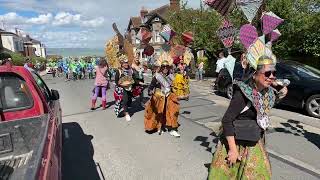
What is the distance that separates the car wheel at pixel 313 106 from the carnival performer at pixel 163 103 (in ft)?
12.8

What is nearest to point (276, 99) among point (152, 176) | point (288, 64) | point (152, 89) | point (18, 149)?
point (152, 176)

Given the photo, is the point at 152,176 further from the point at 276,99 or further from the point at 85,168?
the point at 276,99

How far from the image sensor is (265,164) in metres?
3.26

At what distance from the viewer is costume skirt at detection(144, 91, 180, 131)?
22.9ft

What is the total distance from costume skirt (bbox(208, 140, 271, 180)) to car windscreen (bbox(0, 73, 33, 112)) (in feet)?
8.54

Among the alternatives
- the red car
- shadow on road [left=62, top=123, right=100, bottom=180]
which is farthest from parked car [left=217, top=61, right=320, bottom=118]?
the red car

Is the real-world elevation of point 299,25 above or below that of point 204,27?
below

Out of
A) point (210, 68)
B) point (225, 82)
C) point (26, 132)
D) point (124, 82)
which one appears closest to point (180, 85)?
point (124, 82)

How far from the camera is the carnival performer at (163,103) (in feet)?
22.6

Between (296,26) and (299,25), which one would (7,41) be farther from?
(299,25)

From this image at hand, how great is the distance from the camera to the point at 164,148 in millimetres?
6254

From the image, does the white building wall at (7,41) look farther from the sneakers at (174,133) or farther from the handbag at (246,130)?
the handbag at (246,130)

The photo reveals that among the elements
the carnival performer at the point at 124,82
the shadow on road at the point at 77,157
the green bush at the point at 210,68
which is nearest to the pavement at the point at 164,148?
the shadow on road at the point at 77,157

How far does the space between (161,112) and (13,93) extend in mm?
3275
